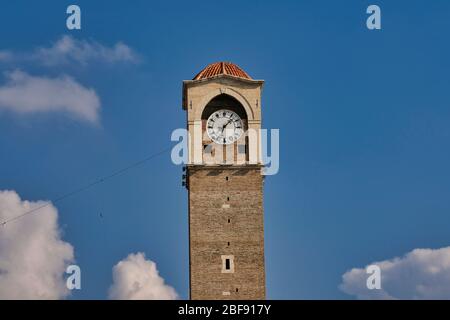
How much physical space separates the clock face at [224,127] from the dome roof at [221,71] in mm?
2420

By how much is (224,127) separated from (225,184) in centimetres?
404

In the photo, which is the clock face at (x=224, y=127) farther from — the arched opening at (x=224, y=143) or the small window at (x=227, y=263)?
the small window at (x=227, y=263)

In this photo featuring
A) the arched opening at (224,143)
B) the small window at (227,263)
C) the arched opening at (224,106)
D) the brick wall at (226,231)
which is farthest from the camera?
the arched opening at (224,106)

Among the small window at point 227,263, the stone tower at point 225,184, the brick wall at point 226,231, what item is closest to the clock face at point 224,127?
the stone tower at point 225,184

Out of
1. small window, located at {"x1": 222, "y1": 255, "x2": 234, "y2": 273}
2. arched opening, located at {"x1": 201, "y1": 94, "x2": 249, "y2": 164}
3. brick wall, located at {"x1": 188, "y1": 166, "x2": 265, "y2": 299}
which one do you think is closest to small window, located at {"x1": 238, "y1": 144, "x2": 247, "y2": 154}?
arched opening, located at {"x1": 201, "y1": 94, "x2": 249, "y2": 164}

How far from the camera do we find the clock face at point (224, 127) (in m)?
81.7

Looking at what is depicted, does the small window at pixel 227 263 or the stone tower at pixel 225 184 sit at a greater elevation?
the stone tower at pixel 225 184

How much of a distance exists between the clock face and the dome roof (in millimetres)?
2420

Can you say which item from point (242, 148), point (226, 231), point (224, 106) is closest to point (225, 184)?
point (242, 148)

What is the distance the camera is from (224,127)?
82000mm

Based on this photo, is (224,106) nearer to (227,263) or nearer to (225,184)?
(225,184)
